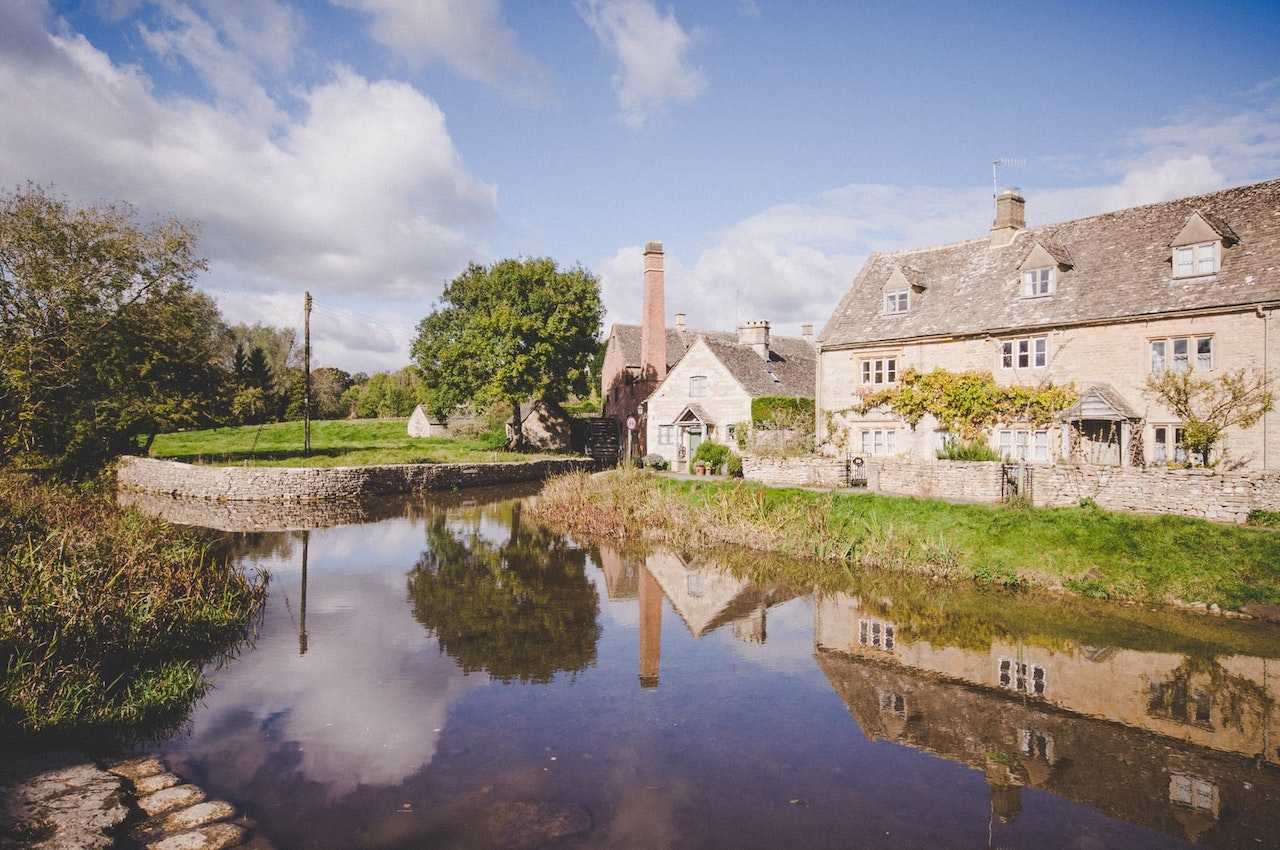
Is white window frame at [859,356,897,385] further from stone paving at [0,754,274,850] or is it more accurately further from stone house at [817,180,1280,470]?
stone paving at [0,754,274,850]

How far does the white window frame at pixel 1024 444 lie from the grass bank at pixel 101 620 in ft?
78.8

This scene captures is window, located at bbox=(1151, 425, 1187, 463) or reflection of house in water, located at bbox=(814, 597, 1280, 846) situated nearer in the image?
reflection of house in water, located at bbox=(814, 597, 1280, 846)

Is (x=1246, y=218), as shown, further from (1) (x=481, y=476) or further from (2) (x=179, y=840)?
(1) (x=481, y=476)

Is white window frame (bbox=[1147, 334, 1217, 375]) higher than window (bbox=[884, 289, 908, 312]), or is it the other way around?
window (bbox=[884, 289, 908, 312])

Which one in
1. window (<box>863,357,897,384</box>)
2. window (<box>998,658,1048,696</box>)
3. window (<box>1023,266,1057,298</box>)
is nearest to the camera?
window (<box>998,658,1048,696</box>)

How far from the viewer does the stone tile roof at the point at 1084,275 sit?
73.9 ft

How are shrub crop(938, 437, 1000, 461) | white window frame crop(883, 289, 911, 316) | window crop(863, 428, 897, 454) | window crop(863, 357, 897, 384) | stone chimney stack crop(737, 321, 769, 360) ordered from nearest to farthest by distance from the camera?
shrub crop(938, 437, 1000, 461)
window crop(863, 428, 897, 454)
window crop(863, 357, 897, 384)
white window frame crop(883, 289, 911, 316)
stone chimney stack crop(737, 321, 769, 360)

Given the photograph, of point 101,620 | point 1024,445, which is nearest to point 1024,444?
point 1024,445

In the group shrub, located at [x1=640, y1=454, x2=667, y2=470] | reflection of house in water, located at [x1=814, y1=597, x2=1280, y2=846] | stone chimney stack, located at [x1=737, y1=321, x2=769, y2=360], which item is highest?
stone chimney stack, located at [x1=737, y1=321, x2=769, y2=360]

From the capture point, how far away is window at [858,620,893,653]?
44.3 feet

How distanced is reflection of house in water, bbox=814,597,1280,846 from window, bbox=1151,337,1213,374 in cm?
1329

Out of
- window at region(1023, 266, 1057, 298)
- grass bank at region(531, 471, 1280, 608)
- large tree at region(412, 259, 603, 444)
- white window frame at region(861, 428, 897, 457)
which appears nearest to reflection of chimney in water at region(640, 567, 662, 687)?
grass bank at region(531, 471, 1280, 608)

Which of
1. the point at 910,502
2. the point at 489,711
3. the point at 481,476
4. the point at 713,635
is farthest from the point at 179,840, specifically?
the point at 481,476

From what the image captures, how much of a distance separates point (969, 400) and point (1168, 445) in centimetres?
617
